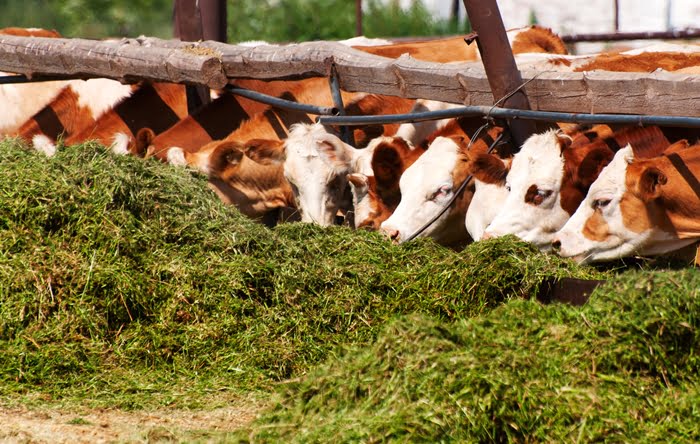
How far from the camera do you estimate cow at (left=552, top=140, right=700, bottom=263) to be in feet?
19.2

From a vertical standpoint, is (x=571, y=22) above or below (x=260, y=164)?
below

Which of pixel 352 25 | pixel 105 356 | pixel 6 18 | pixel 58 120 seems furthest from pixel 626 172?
pixel 6 18

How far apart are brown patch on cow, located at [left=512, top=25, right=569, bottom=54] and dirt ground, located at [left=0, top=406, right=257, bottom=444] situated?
574 cm

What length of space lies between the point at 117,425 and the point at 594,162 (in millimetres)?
3111

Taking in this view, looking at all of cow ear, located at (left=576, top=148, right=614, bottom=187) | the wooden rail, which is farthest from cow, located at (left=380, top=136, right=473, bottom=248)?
cow ear, located at (left=576, top=148, right=614, bottom=187)

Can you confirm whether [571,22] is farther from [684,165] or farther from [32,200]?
[32,200]

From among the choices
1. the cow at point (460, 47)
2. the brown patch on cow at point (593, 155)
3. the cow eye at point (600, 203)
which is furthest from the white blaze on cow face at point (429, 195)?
the cow at point (460, 47)

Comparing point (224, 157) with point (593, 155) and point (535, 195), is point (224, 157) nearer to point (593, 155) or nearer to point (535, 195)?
point (535, 195)

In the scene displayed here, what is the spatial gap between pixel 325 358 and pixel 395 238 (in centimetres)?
154

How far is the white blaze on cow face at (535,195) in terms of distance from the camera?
6.14 metres

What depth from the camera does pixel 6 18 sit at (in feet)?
68.6

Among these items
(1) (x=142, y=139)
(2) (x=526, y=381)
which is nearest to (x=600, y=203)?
(2) (x=526, y=381)

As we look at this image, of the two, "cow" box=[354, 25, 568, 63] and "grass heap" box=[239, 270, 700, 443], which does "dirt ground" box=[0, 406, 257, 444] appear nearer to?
"grass heap" box=[239, 270, 700, 443]

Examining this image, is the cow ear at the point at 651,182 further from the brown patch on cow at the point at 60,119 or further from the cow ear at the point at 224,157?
the brown patch on cow at the point at 60,119
